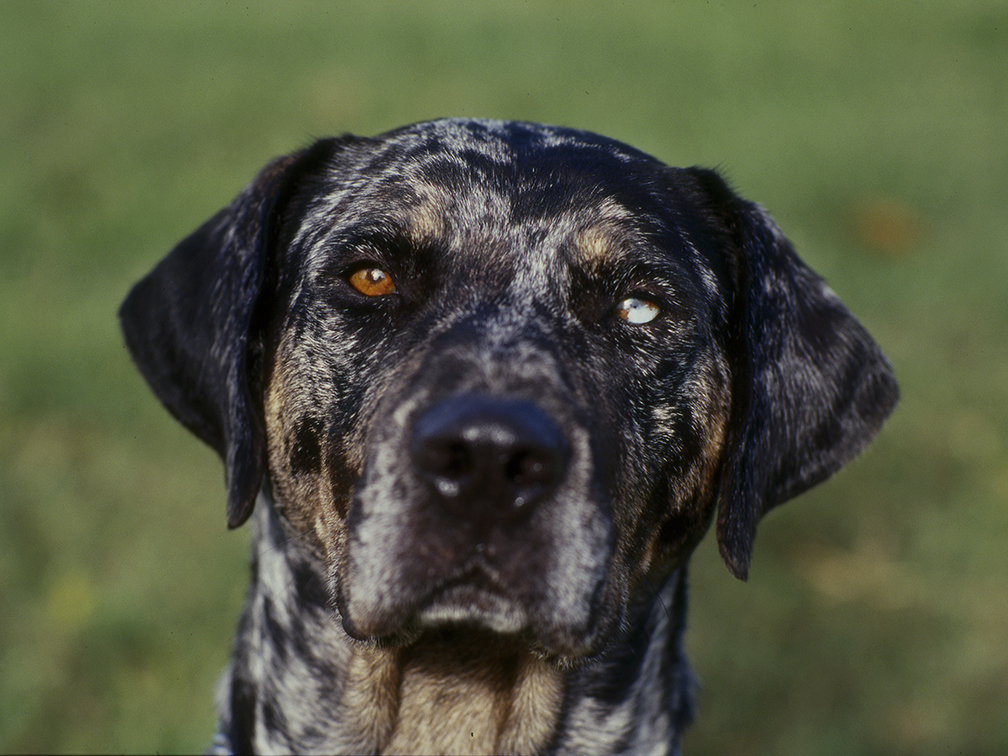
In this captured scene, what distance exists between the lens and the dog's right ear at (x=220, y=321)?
366 cm

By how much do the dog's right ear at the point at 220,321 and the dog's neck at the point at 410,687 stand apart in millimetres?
306

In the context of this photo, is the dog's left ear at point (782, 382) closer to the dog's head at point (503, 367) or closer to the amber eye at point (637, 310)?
the dog's head at point (503, 367)

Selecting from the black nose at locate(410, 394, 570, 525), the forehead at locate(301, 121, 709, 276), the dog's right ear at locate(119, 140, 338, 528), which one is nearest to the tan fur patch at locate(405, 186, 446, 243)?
the forehead at locate(301, 121, 709, 276)

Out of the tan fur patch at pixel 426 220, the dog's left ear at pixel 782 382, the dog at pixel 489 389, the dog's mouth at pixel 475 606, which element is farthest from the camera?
the dog's left ear at pixel 782 382

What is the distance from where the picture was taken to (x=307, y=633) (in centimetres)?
375

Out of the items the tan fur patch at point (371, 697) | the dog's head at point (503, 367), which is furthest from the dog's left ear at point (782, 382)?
the tan fur patch at point (371, 697)

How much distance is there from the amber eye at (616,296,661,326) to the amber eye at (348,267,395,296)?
27.7 inches

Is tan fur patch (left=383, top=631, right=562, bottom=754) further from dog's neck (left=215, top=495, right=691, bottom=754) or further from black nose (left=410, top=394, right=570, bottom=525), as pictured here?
black nose (left=410, top=394, right=570, bottom=525)

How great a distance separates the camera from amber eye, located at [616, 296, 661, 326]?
11.8 feet

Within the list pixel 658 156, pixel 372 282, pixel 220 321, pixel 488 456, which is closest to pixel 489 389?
pixel 488 456

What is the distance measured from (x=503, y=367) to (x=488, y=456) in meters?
0.38

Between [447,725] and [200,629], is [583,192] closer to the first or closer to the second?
[447,725]

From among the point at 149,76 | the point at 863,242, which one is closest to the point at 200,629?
the point at 863,242

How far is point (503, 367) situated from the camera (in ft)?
10.3
